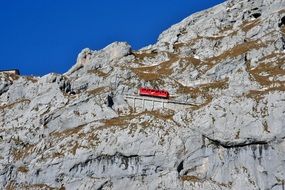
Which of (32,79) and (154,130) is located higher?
(32,79)

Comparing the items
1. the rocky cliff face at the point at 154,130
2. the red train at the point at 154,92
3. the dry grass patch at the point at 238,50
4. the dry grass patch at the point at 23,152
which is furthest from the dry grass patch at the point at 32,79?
the dry grass patch at the point at 238,50

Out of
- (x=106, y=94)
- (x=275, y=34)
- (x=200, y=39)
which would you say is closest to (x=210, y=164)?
(x=106, y=94)

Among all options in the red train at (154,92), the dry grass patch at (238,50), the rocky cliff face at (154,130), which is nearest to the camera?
the rocky cliff face at (154,130)

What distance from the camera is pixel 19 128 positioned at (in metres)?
138

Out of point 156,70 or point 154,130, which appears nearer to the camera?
point 154,130

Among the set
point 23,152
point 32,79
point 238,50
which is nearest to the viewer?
point 23,152

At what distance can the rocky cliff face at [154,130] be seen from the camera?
4395 inches

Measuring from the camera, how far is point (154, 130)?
118 metres

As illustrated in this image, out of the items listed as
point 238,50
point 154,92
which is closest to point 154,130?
point 154,92

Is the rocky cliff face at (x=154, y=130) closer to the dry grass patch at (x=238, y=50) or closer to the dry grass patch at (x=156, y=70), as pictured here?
the dry grass patch at (x=156, y=70)

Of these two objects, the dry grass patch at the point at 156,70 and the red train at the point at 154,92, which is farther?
the dry grass patch at the point at 156,70

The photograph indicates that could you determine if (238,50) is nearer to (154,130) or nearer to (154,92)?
(154,92)

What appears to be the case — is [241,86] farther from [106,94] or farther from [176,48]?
[176,48]

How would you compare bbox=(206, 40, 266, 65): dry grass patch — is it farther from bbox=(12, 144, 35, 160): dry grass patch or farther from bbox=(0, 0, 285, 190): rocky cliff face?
bbox=(12, 144, 35, 160): dry grass patch
